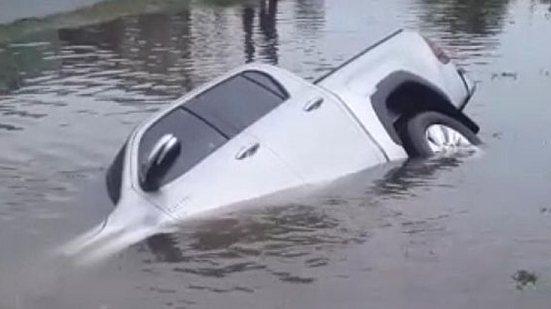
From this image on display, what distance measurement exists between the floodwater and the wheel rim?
191 millimetres

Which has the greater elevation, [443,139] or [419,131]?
[419,131]

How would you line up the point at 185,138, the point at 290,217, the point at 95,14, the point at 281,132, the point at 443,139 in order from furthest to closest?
the point at 95,14 < the point at 443,139 < the point at 281,132 < the point at 185,138 < the point at 290,217

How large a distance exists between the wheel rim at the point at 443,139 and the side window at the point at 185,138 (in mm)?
2252

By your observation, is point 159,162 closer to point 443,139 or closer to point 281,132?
point 281,132

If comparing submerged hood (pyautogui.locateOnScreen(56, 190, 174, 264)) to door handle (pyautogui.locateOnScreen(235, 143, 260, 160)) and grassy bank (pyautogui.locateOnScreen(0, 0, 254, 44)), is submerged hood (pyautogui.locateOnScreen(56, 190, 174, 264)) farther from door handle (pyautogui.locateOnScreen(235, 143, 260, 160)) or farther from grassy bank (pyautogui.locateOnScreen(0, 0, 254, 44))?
grassy bank (pyautogui.locateOnScreen(0, 0, 254, 44))

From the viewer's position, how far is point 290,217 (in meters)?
9.48

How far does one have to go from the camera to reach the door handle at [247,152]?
9625mm

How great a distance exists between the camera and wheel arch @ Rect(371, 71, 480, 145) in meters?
11.0

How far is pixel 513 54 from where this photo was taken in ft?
60.1

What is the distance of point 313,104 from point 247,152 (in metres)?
1.03

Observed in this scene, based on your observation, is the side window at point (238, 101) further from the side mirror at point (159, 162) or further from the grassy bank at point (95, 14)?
the grassy bank at point (95, 14)

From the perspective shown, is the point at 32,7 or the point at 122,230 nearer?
the point at 122,230

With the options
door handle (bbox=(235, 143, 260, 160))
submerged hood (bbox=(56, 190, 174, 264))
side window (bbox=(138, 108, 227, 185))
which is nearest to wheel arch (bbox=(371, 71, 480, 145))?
door handle (bbox=(235, 143, 260, 160))

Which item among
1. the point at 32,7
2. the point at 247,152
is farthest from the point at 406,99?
the point at 32,7
